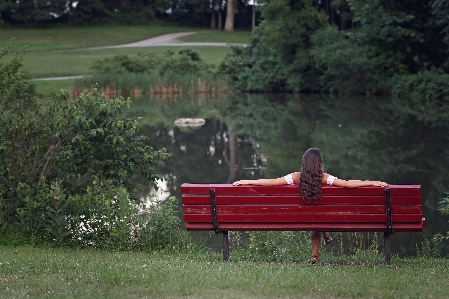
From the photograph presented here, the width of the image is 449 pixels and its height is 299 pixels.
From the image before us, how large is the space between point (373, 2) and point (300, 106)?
8636 mm

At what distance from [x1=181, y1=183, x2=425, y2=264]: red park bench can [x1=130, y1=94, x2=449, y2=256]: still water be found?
3.44 m

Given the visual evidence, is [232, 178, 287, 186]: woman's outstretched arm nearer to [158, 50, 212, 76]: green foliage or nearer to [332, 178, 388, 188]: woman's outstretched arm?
[332, 178, 388, 188]: woman's outstretched arm

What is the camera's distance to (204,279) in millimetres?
6520

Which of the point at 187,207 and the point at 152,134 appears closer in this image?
the point at 187,207

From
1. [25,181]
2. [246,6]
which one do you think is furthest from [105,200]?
[246,6]

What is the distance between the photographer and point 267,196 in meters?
7.93

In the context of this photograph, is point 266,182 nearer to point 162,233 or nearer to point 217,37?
point 162,233

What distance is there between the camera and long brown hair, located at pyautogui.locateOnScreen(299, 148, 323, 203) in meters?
7.71

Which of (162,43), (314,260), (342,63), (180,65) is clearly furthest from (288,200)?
(162,43)

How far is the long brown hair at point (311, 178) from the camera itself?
25.3 ft

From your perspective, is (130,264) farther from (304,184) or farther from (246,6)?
(246,6)

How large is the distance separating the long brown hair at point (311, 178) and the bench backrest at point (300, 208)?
84 millimetres

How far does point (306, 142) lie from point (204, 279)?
19.8 metres

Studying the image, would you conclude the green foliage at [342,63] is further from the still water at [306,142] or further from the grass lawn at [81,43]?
the grass lawn at [81,43]
